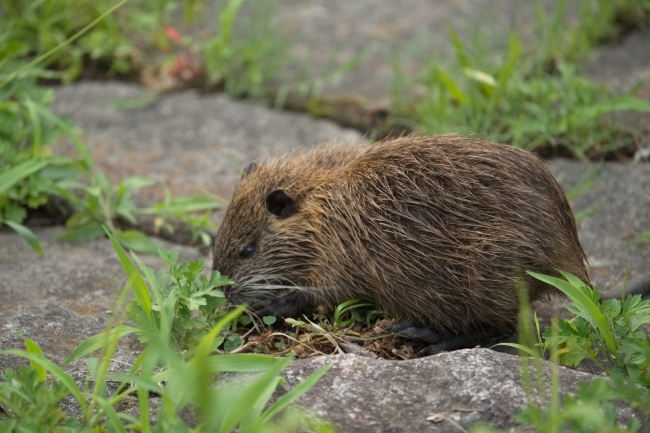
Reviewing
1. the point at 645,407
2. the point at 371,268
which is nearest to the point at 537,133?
the point at 371,268

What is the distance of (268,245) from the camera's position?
373 centimetres

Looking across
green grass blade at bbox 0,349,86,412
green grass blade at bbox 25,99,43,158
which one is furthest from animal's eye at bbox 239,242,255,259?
green grass blade at bbox 0,349,86,412

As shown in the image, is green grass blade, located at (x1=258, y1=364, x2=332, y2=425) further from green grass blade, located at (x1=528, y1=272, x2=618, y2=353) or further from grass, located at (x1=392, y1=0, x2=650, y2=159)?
grass, located at (x1=392, y1=0, x2=650, y2=159)

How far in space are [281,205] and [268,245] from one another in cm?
20

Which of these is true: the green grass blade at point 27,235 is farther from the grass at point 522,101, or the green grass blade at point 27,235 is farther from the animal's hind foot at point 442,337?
the grass at point 522,101

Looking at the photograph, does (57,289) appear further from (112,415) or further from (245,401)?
(245,401)

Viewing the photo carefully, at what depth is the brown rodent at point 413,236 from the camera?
316 centimetres

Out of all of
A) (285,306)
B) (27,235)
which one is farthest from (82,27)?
(285,306)

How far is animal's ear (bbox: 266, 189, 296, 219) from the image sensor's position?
3.68 m

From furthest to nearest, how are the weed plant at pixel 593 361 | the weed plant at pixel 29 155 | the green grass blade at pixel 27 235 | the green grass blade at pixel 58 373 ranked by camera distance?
the weed plant at pixel 29 155
the green grass blade at pixel 27 235
the green grass blade at pixel 58 373
the weed plant at pixel 593 361

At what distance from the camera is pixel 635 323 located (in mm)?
2770

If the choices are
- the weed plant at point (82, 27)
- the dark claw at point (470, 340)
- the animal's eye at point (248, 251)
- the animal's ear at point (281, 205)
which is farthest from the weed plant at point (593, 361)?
the weed plant at point (82, 27)

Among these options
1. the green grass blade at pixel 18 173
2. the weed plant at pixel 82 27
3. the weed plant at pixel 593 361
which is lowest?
the weed plant at pixel 593 361

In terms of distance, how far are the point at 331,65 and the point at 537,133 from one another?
180cm
